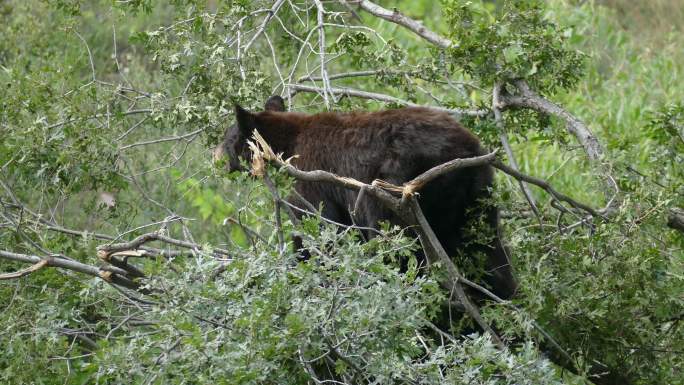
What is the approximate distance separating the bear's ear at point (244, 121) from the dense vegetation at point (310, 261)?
1.00 feet

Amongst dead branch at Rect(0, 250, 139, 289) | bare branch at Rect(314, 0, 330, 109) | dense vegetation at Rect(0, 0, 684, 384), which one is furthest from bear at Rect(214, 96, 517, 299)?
dead branch at Rect(0, 250, 139, 289)

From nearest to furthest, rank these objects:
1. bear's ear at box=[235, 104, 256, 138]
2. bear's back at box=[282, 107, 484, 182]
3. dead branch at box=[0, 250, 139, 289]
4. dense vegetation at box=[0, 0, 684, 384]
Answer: dense vegetation at box=[0, 0, 684, 384] → dead branch at box=[0, 250, 139, 289] → bear's back at box=[282, 107, 484, 182] → bear's ear at box=[235, 104, 256, 138]

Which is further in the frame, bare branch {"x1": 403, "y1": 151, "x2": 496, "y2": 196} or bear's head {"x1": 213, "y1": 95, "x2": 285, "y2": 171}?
bear's head {"x1": 213, "y1": 95, "x2": 285, "y2": 171}

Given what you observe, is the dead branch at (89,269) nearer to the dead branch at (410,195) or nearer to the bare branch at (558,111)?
the dead branch at (410,195)

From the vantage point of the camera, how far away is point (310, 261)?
14.6 ft

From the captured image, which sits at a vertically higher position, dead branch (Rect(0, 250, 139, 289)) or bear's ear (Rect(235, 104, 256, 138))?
bear's ear (Rect(235, 104, 256, 138))

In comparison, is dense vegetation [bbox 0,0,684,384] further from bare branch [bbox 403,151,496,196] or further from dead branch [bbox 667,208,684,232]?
bare branch [bbox 403,151,496,196]

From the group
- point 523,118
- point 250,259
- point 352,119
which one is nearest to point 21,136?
point 352,119

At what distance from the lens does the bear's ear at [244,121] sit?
657 cm

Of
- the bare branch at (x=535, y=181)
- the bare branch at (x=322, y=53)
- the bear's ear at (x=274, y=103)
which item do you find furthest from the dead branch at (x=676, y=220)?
the bear's ear at (x=274, y=103)

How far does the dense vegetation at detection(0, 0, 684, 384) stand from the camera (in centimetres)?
435

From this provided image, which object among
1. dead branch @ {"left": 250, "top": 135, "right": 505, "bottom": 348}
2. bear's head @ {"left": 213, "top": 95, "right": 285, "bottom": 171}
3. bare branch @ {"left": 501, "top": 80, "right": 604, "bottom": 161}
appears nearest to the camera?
dead branch @ {"left": 250, "top": 135, "right": 505, "bottom": 348}

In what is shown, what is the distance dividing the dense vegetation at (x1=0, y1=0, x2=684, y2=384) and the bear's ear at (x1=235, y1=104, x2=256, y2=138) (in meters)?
0.30

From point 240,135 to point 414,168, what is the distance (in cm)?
147
